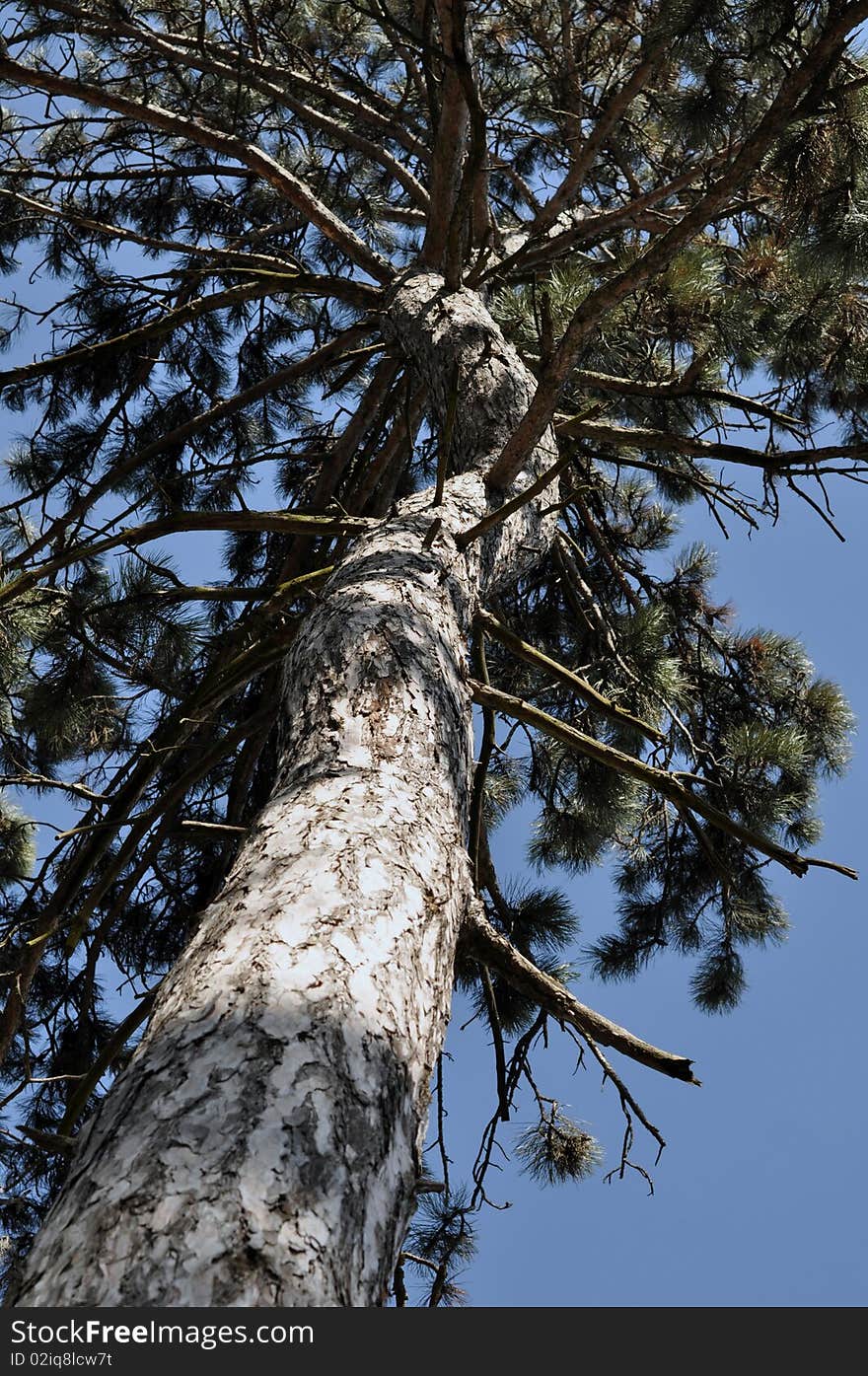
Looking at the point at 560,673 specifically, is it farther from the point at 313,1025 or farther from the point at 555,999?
the point at 313,1025

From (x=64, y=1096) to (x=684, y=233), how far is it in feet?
11.6

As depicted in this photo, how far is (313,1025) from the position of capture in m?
1.15

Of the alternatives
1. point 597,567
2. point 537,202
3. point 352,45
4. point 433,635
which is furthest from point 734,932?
point 352,45

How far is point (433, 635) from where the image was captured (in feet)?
6.60

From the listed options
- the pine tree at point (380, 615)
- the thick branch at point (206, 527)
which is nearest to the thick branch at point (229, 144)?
the pine tree at point (380, 615)

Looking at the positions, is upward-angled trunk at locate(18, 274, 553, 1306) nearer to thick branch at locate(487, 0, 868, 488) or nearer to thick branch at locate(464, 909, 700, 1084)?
thick branch at locate(464, 909, 700, 1084)

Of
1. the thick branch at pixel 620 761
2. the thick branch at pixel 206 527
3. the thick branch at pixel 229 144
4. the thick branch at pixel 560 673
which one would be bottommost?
the thick branch at pixel 620 761

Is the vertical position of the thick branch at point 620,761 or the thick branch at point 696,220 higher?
the thick branch at point 696,220

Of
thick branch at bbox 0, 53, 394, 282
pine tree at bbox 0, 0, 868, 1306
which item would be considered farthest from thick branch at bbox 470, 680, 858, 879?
thick branch at bbox 0, 53, 394, 282

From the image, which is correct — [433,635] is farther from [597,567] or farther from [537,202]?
[537,202]

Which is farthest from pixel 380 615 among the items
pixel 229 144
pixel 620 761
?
pixel 229 144

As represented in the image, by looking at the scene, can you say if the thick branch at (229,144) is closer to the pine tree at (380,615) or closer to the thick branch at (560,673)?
the pine tree at (380,615)

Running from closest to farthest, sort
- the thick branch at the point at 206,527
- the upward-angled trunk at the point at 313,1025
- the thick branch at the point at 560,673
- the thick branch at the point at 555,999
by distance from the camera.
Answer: the upward-angled trunk at the point at 313,1025 → the thick branch at the point at 555,999 → the thick branch at the point at 560,673 → the thick branch at the point at 206,527

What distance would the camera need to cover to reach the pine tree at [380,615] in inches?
44.8
